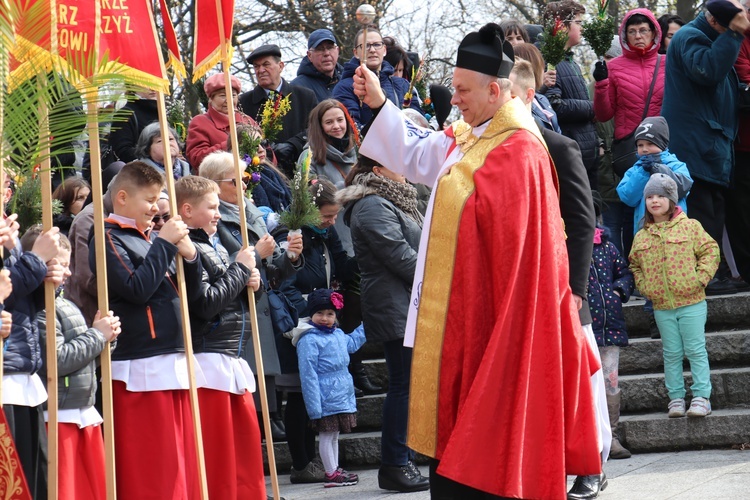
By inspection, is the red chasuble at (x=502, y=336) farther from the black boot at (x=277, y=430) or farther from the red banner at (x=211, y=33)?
the black boot at (x=277, y=430)

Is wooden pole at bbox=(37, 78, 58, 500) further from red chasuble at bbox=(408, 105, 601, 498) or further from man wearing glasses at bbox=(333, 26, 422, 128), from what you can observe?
man wearing glasses at bbox=(333, 26, 422, 128)

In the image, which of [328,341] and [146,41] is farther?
[328,341]

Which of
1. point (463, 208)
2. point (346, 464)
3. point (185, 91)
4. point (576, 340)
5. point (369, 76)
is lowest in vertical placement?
point (346, 464)

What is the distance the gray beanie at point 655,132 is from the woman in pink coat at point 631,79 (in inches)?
39.8

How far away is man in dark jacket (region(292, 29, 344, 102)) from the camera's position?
439 inches

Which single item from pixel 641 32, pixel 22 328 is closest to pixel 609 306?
pixel 641 32

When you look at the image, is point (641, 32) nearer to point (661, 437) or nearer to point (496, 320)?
point (661, 437)

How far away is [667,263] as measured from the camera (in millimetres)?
8188

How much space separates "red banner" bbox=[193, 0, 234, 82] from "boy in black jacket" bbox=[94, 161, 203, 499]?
107cm

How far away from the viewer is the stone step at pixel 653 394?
27.9 ft

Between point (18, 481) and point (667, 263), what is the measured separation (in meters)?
5.10

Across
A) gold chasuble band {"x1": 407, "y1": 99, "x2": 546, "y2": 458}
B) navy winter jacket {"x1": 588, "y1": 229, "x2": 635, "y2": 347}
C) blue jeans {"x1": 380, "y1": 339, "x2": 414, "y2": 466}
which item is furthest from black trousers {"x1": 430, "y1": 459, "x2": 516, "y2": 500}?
navy winter jacket {"x1": 588, "y1": 229, "x2": 635, "y2": 347}

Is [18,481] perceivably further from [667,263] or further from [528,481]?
[667,263]

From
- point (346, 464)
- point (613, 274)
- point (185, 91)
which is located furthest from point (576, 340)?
point (185, 91)
